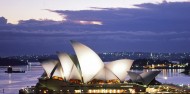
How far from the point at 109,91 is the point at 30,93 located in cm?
1097

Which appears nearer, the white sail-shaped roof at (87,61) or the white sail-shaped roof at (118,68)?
the white sail-shaped roof at (87,61)

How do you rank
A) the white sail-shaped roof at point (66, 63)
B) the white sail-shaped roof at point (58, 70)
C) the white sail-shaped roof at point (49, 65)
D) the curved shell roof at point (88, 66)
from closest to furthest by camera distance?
1. the curved shell roof at point (88, 66)
2. the white sail-shaped roof at point (66, 63)
3. the white sail-shaped roof at point (58, 70)
4. the white sail-shaped roof at point (49, 65)

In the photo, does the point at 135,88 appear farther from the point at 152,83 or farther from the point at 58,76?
the point at 58,76

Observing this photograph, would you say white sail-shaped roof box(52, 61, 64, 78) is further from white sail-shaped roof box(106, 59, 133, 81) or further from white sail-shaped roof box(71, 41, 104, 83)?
white sail-shaped roof box(106, 59, 133, 81)

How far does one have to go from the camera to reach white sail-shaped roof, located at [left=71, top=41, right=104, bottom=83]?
54938 millimetres

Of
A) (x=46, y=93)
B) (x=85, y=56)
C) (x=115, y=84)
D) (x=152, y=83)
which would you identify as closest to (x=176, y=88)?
(x=152, y=83)

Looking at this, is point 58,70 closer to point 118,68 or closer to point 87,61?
point 87,61

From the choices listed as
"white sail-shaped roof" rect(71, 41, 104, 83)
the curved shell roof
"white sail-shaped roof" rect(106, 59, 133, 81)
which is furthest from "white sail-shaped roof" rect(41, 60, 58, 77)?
"white sail-shaped roof" rect(106, 59, 133, 81)

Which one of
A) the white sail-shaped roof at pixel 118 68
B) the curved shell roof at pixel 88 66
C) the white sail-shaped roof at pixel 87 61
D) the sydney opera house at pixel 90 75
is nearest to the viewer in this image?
the white sail-shaped roof at pixel 87 61

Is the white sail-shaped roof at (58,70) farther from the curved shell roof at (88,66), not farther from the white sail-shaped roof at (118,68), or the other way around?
the white sail-shaped roof at (118,68)

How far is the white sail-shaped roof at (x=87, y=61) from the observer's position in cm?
5494

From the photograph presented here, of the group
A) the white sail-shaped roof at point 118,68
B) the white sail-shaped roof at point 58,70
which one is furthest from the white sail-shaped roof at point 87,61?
the white sail-shaped roof at point 58,70

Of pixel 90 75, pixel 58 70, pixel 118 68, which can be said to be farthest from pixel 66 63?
pixel 118 68

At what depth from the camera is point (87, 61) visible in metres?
55.5
